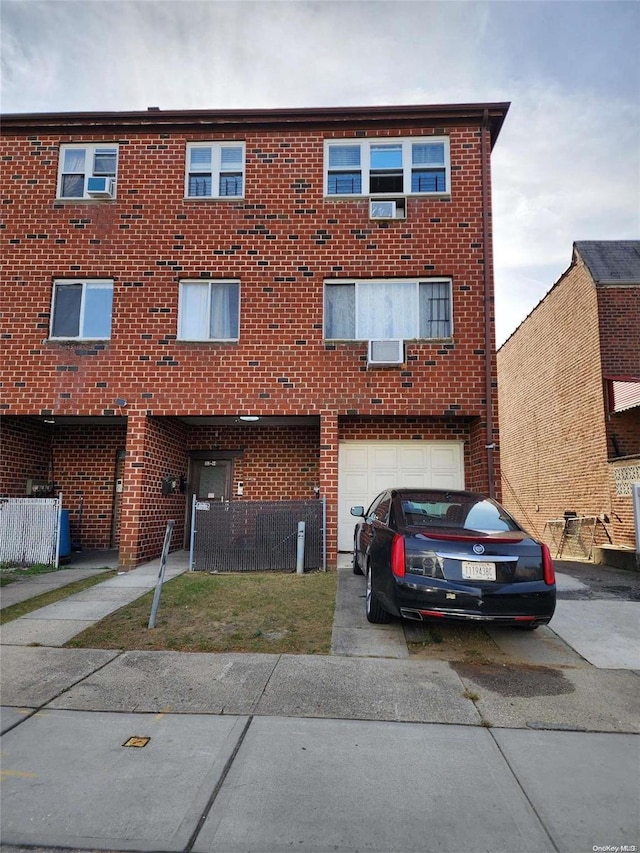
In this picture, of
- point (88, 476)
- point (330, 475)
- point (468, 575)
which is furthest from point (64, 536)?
point (468, 575)

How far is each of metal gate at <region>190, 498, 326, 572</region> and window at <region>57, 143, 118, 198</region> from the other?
7172 millimetres

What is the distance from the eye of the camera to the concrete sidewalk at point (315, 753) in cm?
267

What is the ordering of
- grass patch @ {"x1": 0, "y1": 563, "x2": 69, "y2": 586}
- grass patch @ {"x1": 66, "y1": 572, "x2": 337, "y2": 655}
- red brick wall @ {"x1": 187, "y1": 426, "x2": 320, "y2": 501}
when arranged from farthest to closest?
red brick wall @ {"x1": 187, "y1": 426, "x2": 320, "y2": 501}
grass patch @ {"x1": 0, "y1": 563, "x2": 69, "y2": 586}
grass patch @ {"x1": 66, "y1": 572, "x2": 337, "y2": 655}

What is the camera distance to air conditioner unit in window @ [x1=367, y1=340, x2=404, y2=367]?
10391 millimetres

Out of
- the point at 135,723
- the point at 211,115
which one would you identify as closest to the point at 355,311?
the point at 211,115

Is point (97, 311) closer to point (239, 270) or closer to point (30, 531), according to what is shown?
point (239, 270)

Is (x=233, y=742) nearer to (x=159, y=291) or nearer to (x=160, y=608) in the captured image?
(x=160, y=608)

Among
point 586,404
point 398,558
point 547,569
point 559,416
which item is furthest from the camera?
point 559,416

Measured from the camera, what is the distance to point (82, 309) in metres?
10.9

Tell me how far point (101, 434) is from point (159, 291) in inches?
151

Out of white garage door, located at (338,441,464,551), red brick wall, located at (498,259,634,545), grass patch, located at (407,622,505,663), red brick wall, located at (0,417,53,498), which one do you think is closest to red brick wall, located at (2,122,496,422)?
red brick wall, located at (0,417,53,498)

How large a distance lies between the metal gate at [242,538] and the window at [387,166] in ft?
21.6

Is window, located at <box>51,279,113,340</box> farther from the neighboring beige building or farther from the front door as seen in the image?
the neighboring beige building

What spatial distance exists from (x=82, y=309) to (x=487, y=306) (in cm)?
798
